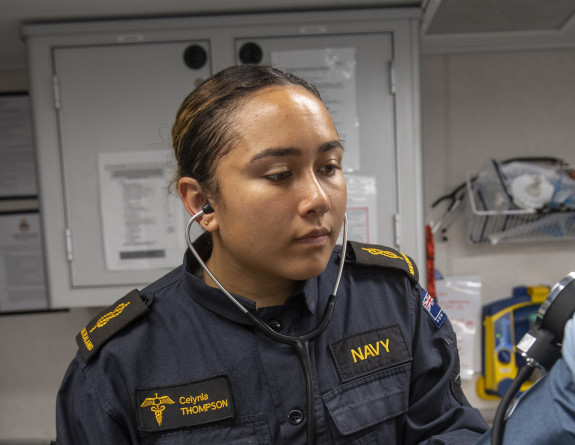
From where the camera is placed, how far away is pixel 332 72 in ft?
4.05

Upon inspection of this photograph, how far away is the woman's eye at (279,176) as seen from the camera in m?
0.66

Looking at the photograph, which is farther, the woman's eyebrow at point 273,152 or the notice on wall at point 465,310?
the notice on wall at point 465,310

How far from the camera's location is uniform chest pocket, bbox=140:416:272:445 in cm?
70

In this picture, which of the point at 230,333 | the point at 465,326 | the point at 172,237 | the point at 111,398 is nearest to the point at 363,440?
the point at 230,333

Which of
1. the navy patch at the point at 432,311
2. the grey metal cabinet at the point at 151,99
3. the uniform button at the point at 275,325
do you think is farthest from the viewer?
the grey metal cabinet at the point at 151,99

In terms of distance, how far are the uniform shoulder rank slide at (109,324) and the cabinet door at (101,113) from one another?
52 cm

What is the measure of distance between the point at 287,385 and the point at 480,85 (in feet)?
4.30

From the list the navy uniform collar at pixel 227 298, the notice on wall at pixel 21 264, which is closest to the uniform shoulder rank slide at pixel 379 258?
the navy uniform collar at pixel 227 298

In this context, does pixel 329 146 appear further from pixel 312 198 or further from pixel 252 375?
pixel 252 375

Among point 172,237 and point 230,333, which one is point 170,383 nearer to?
point 230,333

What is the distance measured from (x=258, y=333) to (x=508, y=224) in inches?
45.0

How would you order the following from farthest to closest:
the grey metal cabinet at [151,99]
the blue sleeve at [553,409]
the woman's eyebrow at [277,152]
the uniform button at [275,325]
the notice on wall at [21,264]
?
1. the notice on wall at [21,264]
2. the grey metal cabinet at [151,99]
3. the uniform button at [275,325]
4. the woman's eyebrow at [277,152]
5. the blue sleeve at [553,409]

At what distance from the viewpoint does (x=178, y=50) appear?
1.23 meters

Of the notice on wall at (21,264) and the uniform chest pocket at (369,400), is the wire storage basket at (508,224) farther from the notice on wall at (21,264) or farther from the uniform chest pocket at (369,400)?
the notice on wall at (21,264)
